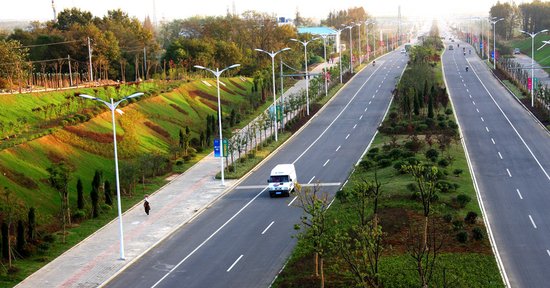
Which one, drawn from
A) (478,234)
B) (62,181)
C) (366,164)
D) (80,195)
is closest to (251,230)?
(80,195)

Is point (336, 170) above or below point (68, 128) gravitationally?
below

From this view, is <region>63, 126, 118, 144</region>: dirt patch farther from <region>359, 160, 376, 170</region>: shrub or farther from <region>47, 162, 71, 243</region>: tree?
<region>359, 160, 376, 170</region>: shrub

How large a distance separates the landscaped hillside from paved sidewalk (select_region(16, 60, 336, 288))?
3187mm

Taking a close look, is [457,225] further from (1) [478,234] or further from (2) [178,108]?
(2) [178,108]

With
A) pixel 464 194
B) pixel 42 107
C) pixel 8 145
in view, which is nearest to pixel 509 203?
pixel 464 194

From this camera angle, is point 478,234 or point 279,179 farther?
point 279,179

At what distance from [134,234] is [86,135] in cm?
1725

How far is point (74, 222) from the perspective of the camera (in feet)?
141

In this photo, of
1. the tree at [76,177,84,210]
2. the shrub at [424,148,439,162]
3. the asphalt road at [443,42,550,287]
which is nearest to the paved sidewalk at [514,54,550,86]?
the asphalt road at [443,42,550,287]

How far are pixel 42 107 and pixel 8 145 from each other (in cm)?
1253

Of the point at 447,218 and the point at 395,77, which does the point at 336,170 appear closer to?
the point at 447,218

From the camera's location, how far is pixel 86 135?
184 feet

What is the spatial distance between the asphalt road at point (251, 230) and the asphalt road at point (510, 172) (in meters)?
9.37

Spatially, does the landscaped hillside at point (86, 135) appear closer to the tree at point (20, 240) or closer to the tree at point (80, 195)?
the tree at point (80, 195)
